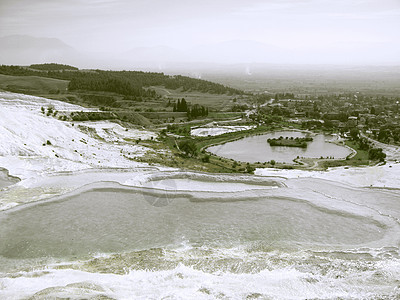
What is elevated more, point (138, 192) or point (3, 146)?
point (3, 146)

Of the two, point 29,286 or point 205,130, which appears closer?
point 29,286

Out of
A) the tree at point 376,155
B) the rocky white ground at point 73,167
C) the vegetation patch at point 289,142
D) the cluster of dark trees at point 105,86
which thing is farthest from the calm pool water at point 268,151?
the cluster of dark trees at point 105,86

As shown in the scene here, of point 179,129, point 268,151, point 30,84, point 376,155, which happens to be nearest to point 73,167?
point 268,151

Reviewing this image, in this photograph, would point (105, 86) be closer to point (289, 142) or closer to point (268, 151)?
point (289, 142)

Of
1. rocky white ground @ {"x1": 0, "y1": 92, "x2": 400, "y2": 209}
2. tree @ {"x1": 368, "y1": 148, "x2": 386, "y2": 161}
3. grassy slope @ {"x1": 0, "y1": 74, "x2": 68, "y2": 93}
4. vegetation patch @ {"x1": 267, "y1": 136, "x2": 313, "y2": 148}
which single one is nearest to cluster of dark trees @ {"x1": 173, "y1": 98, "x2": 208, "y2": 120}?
vegetation patch @ {"x1": 267, "y1": 136, "x2": 313, "y2": 148}

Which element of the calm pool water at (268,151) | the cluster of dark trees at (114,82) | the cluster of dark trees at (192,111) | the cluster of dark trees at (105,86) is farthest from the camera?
the cluster of dark trees at (114,82)

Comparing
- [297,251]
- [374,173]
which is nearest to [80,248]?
[297,251]

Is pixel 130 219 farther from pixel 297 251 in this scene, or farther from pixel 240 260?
pixel 297 251

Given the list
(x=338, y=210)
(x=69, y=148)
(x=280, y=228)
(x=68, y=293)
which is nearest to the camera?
(x=68, y=293)

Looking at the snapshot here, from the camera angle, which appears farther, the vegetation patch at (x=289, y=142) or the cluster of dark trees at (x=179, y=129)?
the cluster of dark trees at (x=179, y=129)

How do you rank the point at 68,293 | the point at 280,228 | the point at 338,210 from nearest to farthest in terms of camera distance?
1. the point at 68,293
2. the point at 280,228
3. the point at 338,210

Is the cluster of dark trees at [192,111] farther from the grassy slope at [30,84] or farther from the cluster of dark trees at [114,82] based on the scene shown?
the grassy slope at [30,84]
